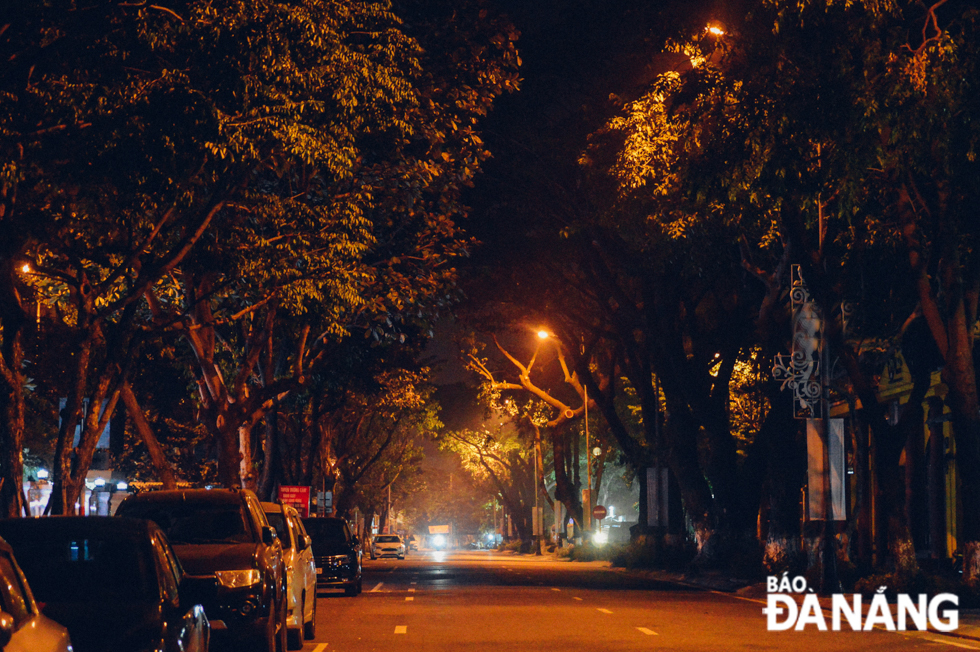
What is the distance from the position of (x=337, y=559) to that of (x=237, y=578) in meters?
15.6

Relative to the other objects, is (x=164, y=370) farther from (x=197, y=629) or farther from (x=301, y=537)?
(x=197, y=629)

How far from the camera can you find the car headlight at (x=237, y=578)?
505 inches

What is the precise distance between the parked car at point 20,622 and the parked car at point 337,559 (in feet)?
72.4

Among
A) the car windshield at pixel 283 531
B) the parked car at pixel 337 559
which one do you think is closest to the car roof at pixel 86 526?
the car windshield at pixel 283 531

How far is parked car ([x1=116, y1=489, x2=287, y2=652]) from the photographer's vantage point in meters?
12.7

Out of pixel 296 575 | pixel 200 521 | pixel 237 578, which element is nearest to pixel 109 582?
pixel 237 578

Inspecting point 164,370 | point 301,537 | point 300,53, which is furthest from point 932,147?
point 164,370

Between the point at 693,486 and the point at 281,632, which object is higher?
the point at 693,486

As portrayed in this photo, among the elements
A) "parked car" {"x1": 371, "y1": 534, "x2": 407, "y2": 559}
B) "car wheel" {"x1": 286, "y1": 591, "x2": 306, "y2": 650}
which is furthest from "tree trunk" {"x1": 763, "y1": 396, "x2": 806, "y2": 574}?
"parked car" {"x1": 371, "y1": 534, "x2": 407, "y2": 559}

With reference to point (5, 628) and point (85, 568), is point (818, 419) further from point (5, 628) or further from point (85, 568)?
point (5, 628)

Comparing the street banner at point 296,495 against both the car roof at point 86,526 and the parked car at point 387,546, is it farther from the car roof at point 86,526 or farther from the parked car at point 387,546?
the car roof at point 86,526

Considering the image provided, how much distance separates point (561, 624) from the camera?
19.6m

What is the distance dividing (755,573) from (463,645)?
17.3 metres

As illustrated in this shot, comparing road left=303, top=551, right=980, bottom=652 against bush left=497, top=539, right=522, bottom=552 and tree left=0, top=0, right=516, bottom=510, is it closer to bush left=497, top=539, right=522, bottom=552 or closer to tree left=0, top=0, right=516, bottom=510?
tree left=0, top=0, right=516, bottom=510
